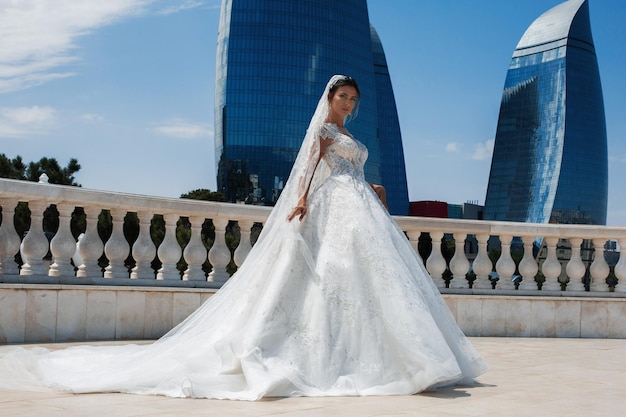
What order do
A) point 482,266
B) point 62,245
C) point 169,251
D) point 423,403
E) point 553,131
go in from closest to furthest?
point 423,403, point 62,245, point 169,251, point 482,266, point 553,131

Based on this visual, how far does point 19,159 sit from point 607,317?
24.8 meters

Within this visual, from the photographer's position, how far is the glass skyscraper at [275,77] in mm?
87125

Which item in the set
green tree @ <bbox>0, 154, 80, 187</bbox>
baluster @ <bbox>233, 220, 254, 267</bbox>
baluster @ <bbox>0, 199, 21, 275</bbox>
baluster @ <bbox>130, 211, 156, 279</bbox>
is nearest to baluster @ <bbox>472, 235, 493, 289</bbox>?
baluster @ <bbox>233, 220, 254, 267</bbox>

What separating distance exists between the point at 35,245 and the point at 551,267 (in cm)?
587

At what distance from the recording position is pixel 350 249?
5477mm

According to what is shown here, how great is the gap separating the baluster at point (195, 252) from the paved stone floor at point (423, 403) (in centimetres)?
321

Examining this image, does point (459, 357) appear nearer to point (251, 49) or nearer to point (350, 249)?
point (350, 249)

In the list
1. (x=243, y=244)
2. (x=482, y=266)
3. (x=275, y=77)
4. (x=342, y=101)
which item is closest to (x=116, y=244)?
(x=243, y=244)

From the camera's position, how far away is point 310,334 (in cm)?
508

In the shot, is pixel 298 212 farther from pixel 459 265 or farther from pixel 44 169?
pixel 44 169

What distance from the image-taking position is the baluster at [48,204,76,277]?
22.7 feet

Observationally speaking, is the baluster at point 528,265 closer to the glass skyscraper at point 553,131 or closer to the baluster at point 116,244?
the baluster at point 116,244

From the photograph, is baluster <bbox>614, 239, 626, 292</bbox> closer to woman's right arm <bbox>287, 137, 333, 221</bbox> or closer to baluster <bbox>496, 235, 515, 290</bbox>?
baluster <bbox>496, 235, 515, 290</bbox>

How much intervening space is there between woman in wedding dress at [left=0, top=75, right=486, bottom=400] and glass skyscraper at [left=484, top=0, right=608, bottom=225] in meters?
101
